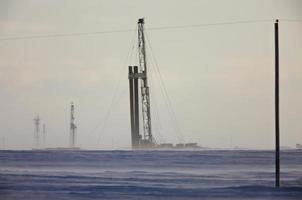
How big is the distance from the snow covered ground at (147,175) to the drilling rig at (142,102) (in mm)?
346

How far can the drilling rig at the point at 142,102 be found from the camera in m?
18.3

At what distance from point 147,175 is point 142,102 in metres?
1.47

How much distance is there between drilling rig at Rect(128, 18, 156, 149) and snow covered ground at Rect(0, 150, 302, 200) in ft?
1.14

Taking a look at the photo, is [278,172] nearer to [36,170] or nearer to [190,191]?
[190,191]

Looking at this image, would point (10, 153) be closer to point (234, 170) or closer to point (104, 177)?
point (104, 177)

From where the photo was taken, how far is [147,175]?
731 inches

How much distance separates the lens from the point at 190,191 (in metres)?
16.9

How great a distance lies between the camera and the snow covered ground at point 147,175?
16906mm

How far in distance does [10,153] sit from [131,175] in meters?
2.26

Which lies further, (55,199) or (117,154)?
(117,154)

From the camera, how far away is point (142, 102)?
19.2 metres

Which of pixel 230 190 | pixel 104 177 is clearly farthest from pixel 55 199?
pixel 230 190

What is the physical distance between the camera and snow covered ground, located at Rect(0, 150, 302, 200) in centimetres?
1691

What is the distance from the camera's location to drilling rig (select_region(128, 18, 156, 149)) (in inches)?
722
